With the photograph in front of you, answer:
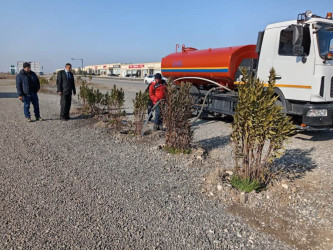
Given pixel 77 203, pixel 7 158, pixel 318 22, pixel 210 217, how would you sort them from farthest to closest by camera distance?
pixel 318 22 < pixel 7 158 < pixel 77 203 < pixel 210 217

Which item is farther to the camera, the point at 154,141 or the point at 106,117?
the point at 106,117

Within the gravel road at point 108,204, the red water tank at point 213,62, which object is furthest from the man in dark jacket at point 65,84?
the red water tank at point 213,62

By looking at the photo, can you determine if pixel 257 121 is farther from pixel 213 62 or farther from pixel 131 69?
pixel 131 69

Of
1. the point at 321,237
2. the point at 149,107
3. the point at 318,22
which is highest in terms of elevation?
the point at 318,22

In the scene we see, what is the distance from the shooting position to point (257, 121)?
3656 mm

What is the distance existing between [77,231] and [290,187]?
10.0ft

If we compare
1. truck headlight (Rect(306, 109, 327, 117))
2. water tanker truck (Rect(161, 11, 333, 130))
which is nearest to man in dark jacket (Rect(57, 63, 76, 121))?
water tanker truck (Rect(161, 11, 333, 130))

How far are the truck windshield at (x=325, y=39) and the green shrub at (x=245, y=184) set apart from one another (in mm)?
4039

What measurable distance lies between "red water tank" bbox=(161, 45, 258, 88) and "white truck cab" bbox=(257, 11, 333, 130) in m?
1.68

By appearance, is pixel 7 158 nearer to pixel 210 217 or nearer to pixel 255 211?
pixel 210 217

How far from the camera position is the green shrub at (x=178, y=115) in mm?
5559

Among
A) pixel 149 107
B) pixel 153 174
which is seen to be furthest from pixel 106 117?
pixel 153 174

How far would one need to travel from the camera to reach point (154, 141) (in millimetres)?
6770

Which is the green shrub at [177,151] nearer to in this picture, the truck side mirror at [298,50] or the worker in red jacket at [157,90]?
the worker in red jacket at [157,90]
